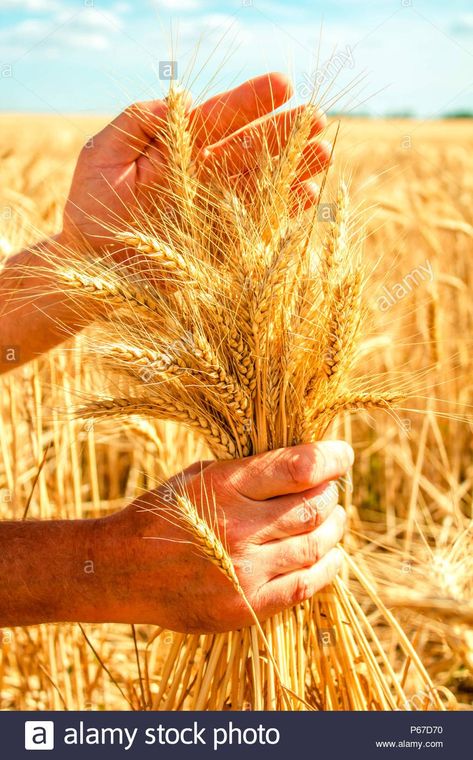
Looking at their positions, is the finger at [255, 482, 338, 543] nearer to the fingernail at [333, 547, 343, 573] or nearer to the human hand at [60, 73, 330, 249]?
the fingernail at [333, 547, 343, 573]

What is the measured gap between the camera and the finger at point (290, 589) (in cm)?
123

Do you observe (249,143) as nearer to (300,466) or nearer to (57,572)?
(300,466)

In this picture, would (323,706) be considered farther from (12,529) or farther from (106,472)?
(106,472)

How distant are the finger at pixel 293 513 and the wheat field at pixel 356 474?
5.4 inches

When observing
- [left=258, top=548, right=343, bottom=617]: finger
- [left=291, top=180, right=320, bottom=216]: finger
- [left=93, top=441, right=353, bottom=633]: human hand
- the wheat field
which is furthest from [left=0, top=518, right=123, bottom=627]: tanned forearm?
[left=291, top=180, right=320, bottom=216]: finger

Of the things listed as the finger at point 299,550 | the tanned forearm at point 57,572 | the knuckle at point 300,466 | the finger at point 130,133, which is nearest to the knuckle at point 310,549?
the finger at point 299,550

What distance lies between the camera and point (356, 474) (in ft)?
10.7

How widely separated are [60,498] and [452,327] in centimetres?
225

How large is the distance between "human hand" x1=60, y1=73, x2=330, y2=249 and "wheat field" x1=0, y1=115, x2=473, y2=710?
10 cm

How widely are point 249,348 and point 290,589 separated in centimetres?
42

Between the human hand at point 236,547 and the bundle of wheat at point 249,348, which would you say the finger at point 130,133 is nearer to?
the bundle of wheat at point 249,348

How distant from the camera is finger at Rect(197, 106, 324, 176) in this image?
132cm

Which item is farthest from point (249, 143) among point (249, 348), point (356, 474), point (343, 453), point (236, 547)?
point (356, 474)

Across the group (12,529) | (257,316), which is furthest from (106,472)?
(257,316)
